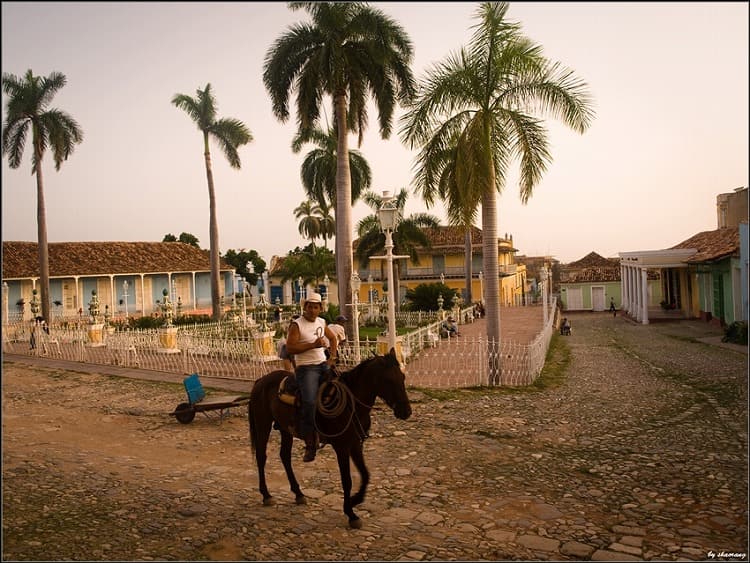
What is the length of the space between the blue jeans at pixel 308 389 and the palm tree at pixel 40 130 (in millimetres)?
23115

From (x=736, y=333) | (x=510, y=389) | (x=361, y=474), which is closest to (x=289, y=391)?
(x=361, y=474)

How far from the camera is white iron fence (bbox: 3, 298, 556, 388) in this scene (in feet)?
38.9

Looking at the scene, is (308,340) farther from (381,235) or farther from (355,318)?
(381,235)

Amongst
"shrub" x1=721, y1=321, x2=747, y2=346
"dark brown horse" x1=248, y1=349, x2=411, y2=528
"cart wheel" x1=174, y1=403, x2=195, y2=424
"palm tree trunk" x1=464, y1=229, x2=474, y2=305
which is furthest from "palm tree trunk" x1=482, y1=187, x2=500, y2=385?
"palm tree trunk" x1=464, y1=229, x2=474, y2=305

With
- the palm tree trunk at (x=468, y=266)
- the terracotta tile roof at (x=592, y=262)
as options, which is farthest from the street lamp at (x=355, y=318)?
the terracotta tile roof at (x=592, y=262)

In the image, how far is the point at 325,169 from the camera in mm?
28328

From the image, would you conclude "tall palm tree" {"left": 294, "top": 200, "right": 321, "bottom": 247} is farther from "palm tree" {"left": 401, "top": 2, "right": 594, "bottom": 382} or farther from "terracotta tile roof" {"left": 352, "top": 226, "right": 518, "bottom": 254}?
"palm tree" {"left": 401, "top": 2, "right": 594, "bottom": 382}

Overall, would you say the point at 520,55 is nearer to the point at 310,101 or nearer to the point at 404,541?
the point at 310,101

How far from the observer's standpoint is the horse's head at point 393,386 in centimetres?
509

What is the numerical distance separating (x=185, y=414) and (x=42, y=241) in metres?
→ 20.0

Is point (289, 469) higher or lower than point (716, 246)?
lower

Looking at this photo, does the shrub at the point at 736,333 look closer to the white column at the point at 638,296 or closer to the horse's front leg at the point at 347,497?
the white column at the point at 638,296

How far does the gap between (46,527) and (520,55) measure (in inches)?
435

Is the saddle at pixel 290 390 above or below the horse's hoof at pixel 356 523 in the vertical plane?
above
